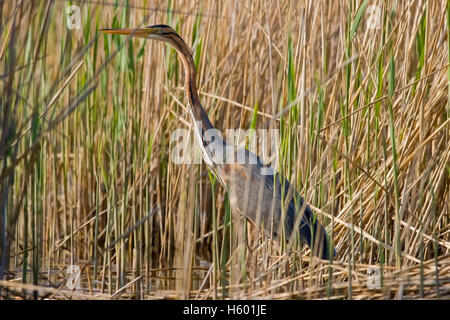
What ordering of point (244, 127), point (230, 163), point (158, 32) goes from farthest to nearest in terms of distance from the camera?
point (244, 127) → point (230, 163) → point (158, 32)

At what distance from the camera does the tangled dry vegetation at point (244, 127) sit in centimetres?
211

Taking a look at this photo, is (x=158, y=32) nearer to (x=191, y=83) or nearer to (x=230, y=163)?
(x=191, y=83)

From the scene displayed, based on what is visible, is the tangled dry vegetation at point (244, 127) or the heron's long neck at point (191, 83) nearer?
the tangled dry vegetation at point (244, 127)

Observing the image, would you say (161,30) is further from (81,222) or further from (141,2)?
(81,222)

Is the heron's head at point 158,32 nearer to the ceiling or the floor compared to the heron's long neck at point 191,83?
nearer to the ceiling

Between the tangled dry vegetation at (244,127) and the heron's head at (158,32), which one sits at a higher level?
the heron's head at (158,32)

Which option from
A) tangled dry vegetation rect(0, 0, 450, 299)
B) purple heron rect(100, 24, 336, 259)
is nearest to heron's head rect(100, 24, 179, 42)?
purple heron rect(100, 24, 336, 259)

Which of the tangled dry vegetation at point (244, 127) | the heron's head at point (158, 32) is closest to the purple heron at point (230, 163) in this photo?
the heron's head at point (158, 32)

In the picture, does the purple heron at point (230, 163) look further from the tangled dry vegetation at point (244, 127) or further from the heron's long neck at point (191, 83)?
the tangled dry vegetation at point (244, 127)

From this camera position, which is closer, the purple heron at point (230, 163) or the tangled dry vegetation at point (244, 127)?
the tangled dry vegetation at point (244, 127)

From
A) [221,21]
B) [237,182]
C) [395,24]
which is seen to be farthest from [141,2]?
[395,24]

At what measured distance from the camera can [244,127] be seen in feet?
10.5

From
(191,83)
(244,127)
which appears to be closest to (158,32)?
(191,83)
